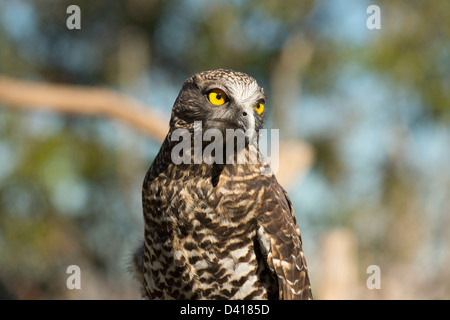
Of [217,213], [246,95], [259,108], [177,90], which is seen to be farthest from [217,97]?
[177,90]

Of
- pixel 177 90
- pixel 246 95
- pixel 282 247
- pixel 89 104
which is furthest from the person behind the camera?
pixel 177 90

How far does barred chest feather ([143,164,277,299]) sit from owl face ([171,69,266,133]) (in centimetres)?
30

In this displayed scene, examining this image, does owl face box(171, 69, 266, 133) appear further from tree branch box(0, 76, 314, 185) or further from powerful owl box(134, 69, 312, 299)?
tree branch box(0, 76, 314, 185)

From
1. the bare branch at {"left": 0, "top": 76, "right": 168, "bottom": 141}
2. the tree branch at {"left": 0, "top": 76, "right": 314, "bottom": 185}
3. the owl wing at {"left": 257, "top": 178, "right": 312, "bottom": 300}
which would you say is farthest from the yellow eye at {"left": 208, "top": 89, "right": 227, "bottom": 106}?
the bare branch at {"left": 0, "top": 76, "right": 168, "bottom": 141}

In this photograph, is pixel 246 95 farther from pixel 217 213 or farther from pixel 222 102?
pixel 217 213

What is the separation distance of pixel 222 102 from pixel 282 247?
94 centimetres

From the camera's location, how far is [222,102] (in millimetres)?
3080

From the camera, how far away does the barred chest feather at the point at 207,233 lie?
10.1ft

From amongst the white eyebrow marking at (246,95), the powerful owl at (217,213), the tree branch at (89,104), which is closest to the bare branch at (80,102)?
the tree branch at (89,104)

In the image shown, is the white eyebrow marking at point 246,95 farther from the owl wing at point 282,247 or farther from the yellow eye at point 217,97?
the owl wing at point 282,247

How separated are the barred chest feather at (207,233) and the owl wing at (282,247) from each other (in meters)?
0.06
